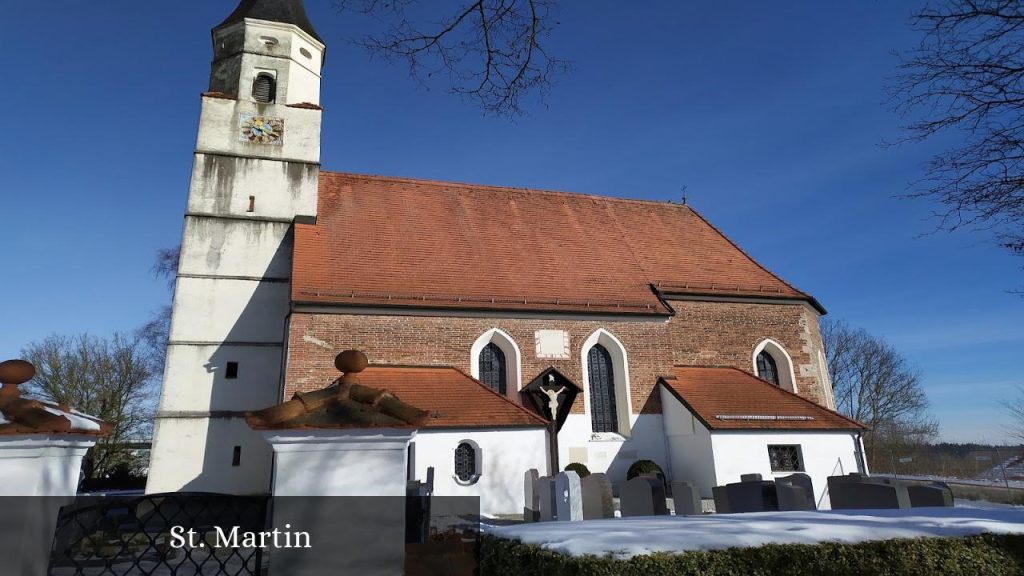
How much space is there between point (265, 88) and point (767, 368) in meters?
15.3

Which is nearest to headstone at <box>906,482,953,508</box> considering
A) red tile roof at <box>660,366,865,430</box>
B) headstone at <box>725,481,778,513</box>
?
headstone at <box>725,481,778,513</box>

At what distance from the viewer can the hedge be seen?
10.8 ft

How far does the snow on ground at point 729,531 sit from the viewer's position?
11.5ft

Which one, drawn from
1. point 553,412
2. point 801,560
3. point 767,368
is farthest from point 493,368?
point 801,560

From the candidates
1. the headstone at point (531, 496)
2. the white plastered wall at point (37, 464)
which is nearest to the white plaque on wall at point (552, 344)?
the headstone at point (531, 496)

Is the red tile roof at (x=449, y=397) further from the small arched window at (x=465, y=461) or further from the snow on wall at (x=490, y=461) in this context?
the small arched window at (x=465, y=461)

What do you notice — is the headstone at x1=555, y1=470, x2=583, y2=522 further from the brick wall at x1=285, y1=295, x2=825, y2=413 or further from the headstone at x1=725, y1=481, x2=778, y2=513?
the brick wall at x1=285, y1=295, x2=825, y2=413

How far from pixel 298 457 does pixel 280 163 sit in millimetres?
13422

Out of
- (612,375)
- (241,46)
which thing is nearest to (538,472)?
(612,375)

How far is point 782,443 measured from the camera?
12.2 metres

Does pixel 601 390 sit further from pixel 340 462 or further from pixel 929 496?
pixel 340 462

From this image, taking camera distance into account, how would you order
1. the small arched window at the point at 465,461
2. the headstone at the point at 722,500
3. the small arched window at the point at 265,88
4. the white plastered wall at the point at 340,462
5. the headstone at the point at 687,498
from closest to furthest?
A: 1. the white plastered wall at the point at 340,462
2. the headstone at the point at 687,498
3. the headstone at the point at 722,500
4. the small arched window at the point at 465,461
5. the small arched window at the point at 265,88

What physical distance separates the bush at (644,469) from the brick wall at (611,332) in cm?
127

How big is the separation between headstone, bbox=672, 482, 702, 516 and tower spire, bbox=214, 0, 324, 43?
50.1 ft
